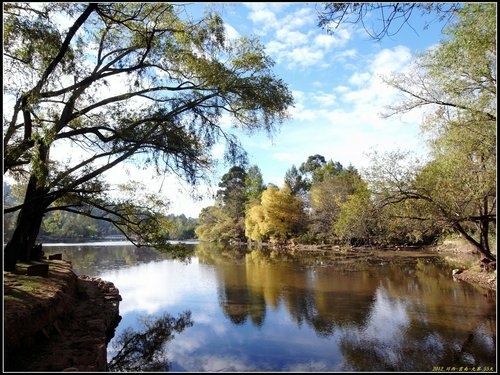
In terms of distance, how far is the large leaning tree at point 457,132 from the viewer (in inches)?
342

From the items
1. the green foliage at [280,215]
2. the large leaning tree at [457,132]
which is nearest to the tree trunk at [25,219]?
the large leaning tree at [457,132]

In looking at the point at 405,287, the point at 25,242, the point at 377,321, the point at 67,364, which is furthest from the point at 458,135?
the point at 25,242

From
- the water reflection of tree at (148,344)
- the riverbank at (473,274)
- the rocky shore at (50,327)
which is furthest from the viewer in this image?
the riverbank at (473,274)

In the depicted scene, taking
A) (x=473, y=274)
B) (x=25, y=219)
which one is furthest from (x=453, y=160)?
(x=25, y=219)

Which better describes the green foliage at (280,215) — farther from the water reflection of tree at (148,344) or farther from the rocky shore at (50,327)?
the rocky shore at (50,327)

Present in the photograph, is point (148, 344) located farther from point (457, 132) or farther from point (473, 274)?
point (473, 274)

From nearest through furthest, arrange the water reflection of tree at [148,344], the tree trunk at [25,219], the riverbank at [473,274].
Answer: the water reflection of tree at [148,344]
the tree trunk at [25,219]
the riverbank at [473,274]

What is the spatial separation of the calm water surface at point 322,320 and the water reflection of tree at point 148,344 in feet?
0.69

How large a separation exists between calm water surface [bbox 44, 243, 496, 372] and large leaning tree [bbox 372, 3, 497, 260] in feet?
10.9

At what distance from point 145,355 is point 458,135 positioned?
10383 mm

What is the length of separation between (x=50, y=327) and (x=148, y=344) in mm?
2838

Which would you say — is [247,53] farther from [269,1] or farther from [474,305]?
[474,305]

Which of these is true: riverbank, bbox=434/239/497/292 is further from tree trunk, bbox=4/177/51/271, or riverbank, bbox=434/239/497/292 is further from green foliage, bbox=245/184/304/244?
green foliage, bbox=245/184/304/244

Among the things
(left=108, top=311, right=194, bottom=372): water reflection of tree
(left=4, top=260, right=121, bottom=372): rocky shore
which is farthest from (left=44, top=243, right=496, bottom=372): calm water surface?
(left=4, top=260, right=121, bottom=372): rocky shore
